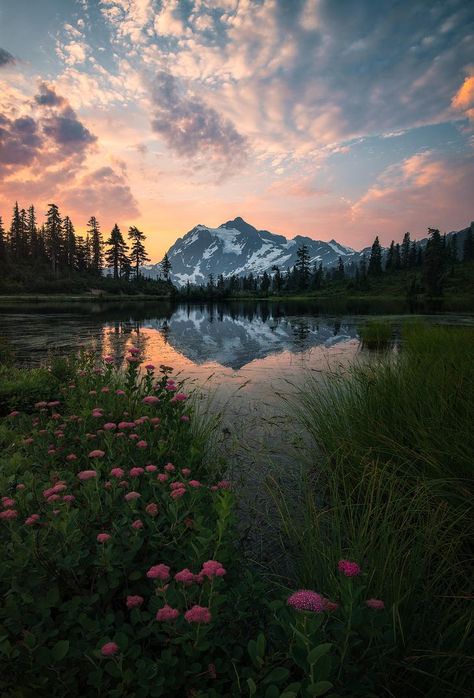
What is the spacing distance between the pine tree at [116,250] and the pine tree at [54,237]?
1444 centimetres

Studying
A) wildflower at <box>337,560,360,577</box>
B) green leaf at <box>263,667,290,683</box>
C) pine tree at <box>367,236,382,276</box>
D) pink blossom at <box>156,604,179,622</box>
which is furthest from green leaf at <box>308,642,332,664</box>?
pine tree at <box>367,236,382,276</box>

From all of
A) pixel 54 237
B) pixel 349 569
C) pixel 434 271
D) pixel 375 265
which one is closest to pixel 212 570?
pixel 349 569

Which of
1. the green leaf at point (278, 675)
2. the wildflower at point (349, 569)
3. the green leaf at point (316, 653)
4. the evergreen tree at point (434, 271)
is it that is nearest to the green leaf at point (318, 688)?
the green leaf at point (316, 653)

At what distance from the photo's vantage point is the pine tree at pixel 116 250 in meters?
108

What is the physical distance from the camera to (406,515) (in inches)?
124

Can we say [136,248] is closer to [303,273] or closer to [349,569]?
[303,273]

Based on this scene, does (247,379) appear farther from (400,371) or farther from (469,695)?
(469,695)

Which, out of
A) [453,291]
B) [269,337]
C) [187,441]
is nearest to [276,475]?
[187,441]

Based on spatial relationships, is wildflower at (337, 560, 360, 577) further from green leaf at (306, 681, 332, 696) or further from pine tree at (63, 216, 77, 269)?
pine tree at (63, 216, 77, 269)

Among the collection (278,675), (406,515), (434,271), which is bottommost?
(406,515)

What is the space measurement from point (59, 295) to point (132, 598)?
8508 cm

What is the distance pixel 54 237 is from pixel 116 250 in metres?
20.6

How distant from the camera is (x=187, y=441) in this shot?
211 inches

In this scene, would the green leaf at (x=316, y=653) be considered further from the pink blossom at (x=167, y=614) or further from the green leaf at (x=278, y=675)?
the pink blossom at (x=167, y=614)
